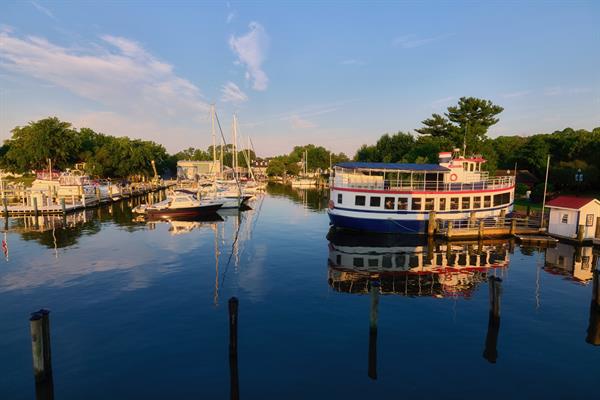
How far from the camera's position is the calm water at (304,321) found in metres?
13.0

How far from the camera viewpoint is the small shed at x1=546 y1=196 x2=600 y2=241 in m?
32.8

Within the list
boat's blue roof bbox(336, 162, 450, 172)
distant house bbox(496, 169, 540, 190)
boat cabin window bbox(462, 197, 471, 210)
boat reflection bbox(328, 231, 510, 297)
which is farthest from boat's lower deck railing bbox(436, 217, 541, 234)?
distant house bbox(496, 169, 540, 190)

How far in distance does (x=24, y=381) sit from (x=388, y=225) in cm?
3224

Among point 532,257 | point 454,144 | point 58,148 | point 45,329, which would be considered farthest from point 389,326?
point 58,148

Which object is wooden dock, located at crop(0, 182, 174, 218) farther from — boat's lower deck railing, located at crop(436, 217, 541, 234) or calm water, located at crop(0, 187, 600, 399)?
boat's lower deck railing, located at crop(436, 217, 541, 234)

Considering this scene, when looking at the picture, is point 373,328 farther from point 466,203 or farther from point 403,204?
point 466,203

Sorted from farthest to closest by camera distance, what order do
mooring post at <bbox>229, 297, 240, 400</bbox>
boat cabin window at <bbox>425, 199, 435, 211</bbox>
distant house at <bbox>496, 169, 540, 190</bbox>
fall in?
1. distant house at <bbox>496, 169, 540, 190</bbox>
2. boat cabin window at <bbox>425, 199, 435, 211</bbox>
3. mooring post at <bbox>229, 297, 240, 400</bbox>

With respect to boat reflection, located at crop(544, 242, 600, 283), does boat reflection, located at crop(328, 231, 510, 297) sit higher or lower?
lower

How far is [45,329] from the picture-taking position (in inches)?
471

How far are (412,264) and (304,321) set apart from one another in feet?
45.1

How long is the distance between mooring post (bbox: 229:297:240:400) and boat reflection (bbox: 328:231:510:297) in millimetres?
10256

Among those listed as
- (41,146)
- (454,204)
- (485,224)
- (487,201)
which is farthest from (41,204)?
(487,201)

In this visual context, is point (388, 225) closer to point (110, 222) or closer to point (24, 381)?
point (24, 381)

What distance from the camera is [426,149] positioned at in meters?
79.8
